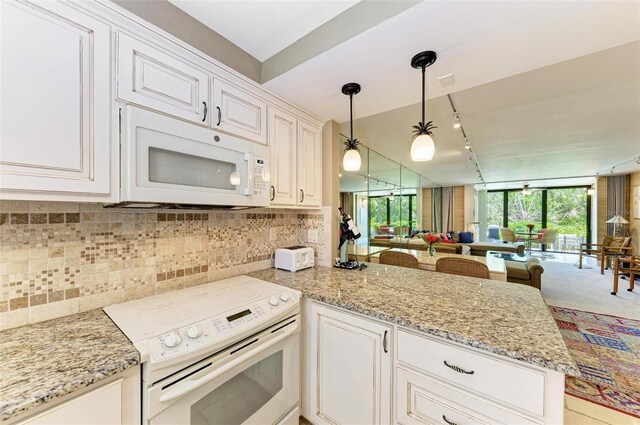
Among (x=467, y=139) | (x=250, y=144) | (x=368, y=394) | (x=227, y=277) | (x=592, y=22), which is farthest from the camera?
(x=467, y=139)

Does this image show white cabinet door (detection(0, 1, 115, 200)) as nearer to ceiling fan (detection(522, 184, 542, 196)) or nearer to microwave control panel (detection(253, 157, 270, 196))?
microwave control panel (detection(253, 157, 270, 196))

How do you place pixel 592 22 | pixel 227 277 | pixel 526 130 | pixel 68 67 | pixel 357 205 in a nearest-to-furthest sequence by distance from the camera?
1. pixel 68 67
2. pixel 592 22
3. pixel 227 277
4. pixel 526 130
5. pixel 357 205

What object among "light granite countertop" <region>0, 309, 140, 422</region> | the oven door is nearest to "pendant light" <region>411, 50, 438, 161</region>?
the oven door

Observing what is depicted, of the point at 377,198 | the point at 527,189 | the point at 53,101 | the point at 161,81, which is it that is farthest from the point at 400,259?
the point at 527,189

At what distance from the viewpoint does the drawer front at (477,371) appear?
86cm

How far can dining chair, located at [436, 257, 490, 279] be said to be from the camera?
7.14 feet

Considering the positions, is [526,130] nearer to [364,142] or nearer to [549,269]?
[364,142]

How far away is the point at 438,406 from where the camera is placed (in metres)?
1.06

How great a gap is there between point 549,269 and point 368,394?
729 centimetres

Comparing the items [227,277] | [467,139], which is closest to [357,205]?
[467,139]

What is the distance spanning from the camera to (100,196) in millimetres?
1011

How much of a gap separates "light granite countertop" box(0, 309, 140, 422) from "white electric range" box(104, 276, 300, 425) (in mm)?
58

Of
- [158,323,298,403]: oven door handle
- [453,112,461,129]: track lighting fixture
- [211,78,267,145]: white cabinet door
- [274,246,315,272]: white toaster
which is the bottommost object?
[158,323,298,403]: oven door handle

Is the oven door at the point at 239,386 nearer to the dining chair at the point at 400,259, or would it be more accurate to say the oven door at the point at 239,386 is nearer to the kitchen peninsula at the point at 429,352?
the kitchen peninsula at the point at 429,352
